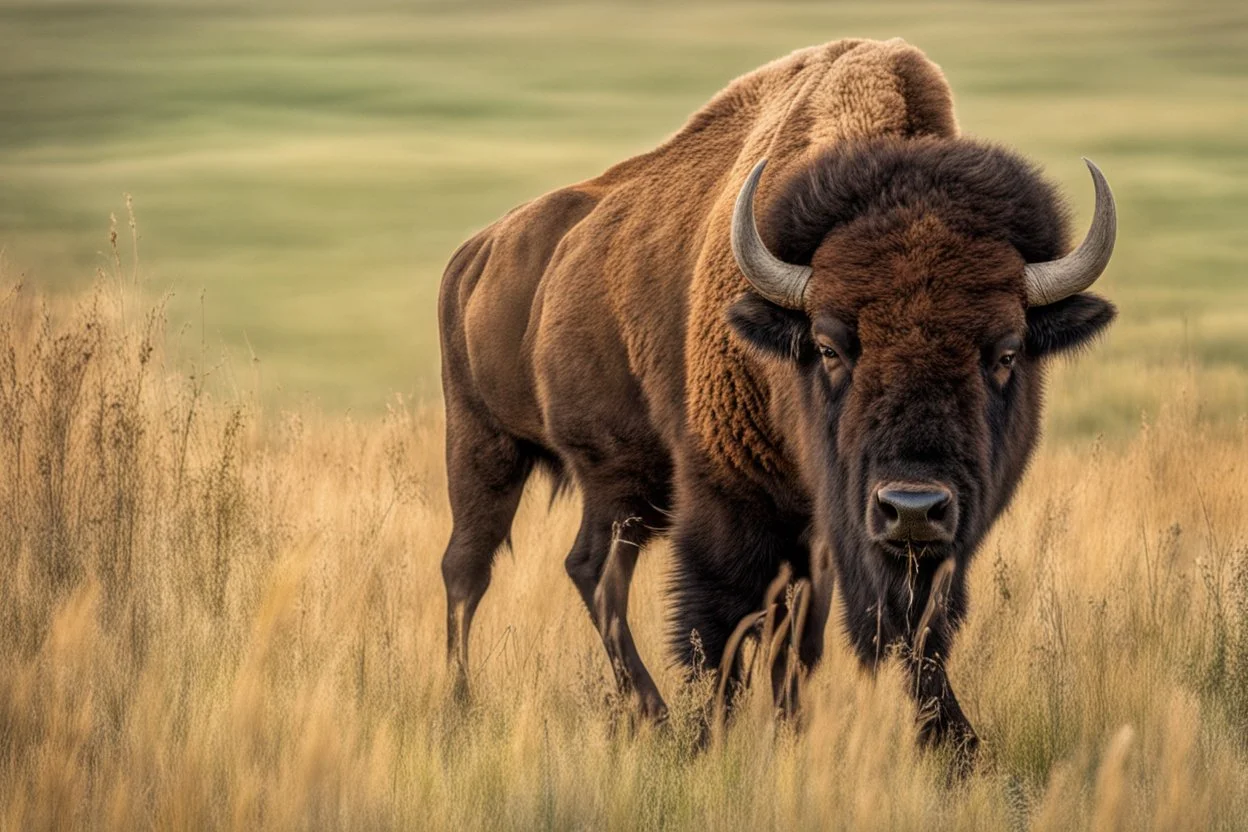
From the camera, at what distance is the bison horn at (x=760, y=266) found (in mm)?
5204

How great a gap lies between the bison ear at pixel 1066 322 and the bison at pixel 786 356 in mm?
11

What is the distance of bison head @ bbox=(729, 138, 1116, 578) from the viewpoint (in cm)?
466

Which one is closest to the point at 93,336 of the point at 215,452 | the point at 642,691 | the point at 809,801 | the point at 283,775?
the point at 215,452

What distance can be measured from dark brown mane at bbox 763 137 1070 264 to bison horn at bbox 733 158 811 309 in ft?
0.47

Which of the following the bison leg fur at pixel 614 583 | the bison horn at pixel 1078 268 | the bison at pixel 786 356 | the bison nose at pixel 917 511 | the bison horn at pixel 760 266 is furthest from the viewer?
the bison leg fur at pixel 614 583

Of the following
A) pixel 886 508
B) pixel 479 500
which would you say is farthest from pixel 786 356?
pixel 479 500

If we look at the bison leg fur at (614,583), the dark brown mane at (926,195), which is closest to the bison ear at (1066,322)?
the dark brown mane at (926,195)

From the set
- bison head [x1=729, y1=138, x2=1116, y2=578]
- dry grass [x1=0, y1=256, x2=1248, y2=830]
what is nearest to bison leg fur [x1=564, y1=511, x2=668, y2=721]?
dry grass [x1=0, y1=256, x2=1248, y2=830]

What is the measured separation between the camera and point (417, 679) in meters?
6.08

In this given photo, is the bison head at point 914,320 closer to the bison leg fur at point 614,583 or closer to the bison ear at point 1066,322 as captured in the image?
the bison ear at point 1066,322

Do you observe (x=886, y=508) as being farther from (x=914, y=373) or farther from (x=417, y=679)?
(x=417, y=679)

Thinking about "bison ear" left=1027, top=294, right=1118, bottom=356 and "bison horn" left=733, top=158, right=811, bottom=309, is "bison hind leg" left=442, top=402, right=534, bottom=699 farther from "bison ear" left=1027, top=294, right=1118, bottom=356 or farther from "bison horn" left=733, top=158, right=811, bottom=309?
"bison ear" left=1027, top=294, right=1118, bottom=356

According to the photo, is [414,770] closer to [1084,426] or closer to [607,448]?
[607,448]

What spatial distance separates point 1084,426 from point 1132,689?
894cm
